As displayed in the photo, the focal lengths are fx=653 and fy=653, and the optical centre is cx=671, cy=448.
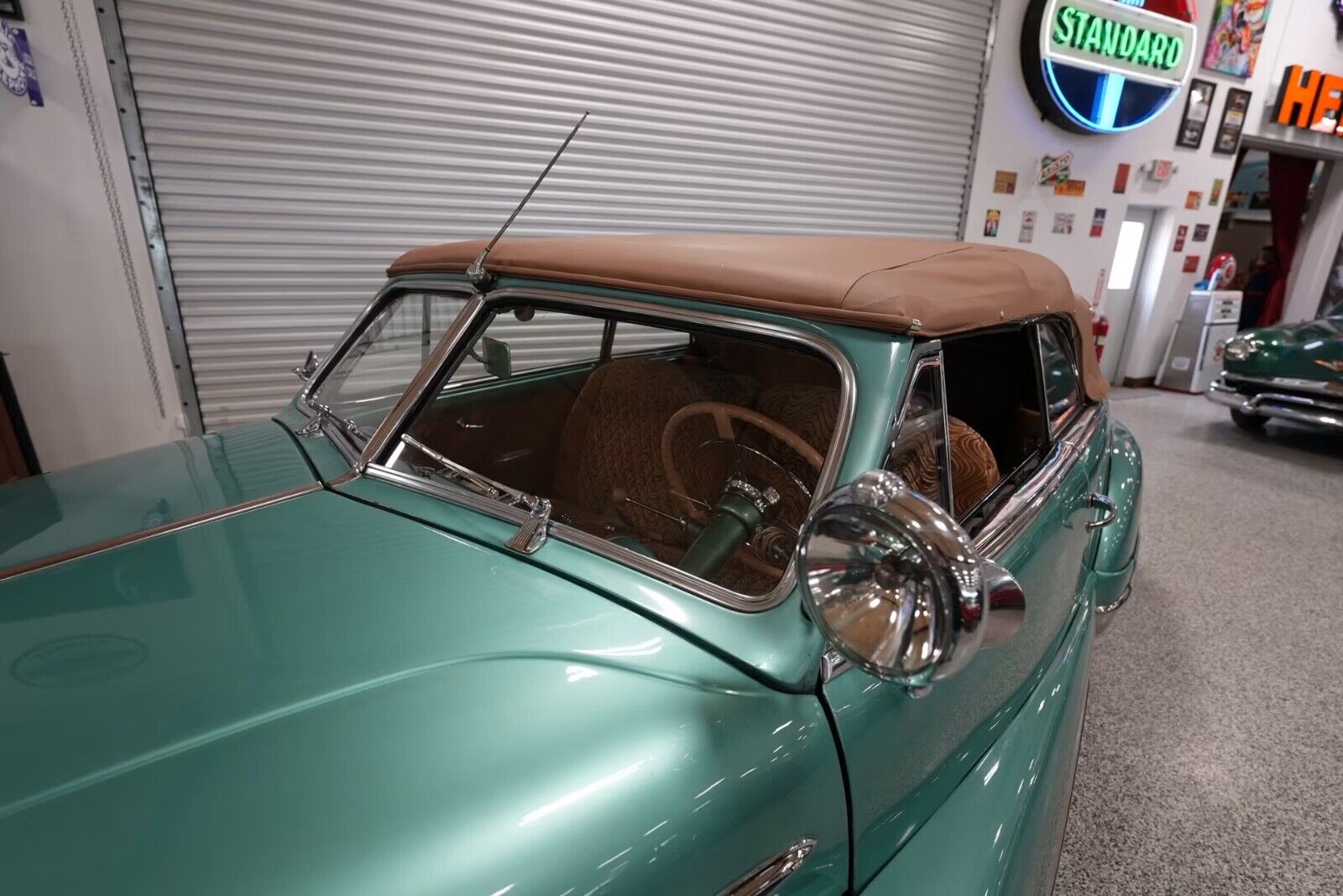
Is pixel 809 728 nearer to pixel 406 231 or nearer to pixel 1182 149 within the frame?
pixel 406 231

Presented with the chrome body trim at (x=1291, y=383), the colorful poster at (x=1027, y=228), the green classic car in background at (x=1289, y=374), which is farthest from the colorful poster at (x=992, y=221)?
the chrome body trim at (x=1291, y=383)

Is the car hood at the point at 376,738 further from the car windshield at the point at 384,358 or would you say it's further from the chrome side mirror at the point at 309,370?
the chrome side mirror at the point at 309,370

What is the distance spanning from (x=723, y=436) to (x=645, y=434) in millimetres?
216

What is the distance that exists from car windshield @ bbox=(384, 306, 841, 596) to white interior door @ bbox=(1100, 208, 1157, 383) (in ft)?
22.9

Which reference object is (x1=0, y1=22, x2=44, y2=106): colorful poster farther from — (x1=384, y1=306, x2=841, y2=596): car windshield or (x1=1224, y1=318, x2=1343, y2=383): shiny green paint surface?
(x1=1224, y1=318, x2=1343, y2=383): shiny green paint surface

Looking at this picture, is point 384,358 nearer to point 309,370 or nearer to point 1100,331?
point 309,370

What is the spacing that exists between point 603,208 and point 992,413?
294 cm

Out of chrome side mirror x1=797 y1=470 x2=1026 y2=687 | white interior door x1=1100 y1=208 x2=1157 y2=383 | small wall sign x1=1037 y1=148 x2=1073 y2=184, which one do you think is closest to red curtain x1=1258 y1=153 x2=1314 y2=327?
white interior door x1=1100 y1=208 x2=1157 y2=383

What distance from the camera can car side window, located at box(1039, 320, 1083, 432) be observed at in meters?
1.76

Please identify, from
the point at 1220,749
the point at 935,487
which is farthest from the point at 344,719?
the point at 1220,749

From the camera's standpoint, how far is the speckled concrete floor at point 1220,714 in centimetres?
171

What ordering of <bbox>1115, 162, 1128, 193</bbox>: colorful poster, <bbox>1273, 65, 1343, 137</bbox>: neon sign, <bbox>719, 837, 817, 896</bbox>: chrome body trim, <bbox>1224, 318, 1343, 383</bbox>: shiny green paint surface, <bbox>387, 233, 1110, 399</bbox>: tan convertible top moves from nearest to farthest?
<bbox>719, 837, 817, 896</bbox>: chrome body trim → <bbox>387, 233, 1110, 399</bbox>: tan convertible top → <bbox>1224, 318, 1343, 383</bbox>: shiny green paint surface → <bbox>1115, 162, 1128, 193</bbox>: colorful poster → <bbox>1273, 65, 1343, 137</bbox>: neon sign

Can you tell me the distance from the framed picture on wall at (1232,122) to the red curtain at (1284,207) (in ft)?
7.45

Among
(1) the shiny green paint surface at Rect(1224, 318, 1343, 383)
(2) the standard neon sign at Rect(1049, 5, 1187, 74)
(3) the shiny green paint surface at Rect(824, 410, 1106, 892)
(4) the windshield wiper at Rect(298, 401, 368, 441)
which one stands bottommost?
(1) the shiny green paint surface at Rect(1224, 318, 1343, 383)
